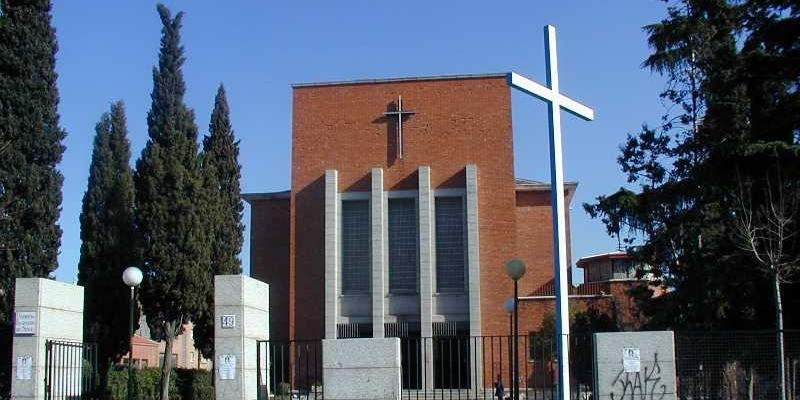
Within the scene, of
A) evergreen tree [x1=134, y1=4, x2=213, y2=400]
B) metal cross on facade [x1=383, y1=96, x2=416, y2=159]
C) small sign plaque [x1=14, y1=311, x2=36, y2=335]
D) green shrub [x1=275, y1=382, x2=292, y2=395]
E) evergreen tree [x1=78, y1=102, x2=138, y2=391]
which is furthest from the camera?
metal cross on facade [x1=383, y1=96, x2=416, y2=159]

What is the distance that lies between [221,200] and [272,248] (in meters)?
11.8

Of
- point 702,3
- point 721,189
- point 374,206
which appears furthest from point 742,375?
point 374,206

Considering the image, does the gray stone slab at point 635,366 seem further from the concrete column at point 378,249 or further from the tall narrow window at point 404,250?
the tall narrow window at point 404,250

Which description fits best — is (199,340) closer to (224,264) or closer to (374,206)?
→ (224,264)

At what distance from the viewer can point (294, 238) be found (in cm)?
4147

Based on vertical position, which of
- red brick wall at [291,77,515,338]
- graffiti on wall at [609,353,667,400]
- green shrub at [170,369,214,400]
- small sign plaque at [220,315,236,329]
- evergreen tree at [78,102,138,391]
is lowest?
green shrub at [170,369,214,400]

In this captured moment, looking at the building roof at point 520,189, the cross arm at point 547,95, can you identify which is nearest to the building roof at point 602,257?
the building roof at point 520,189

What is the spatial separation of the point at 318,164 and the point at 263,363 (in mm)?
24388

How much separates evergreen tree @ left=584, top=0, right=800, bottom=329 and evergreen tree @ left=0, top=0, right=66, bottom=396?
16664 mm

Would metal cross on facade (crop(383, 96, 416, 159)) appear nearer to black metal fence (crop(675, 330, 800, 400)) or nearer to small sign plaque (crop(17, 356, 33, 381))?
black metal fence (crop(675, 330, 800, 400))

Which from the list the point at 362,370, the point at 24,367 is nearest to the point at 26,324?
the point at 24,367

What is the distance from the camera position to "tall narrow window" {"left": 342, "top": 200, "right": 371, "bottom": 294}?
40250 mm

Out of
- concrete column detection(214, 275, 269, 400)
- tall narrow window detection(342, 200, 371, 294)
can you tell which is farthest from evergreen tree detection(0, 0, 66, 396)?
tall narrow window detection(342, 200, 371, 294)

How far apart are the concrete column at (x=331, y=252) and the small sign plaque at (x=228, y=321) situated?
23.2 m
